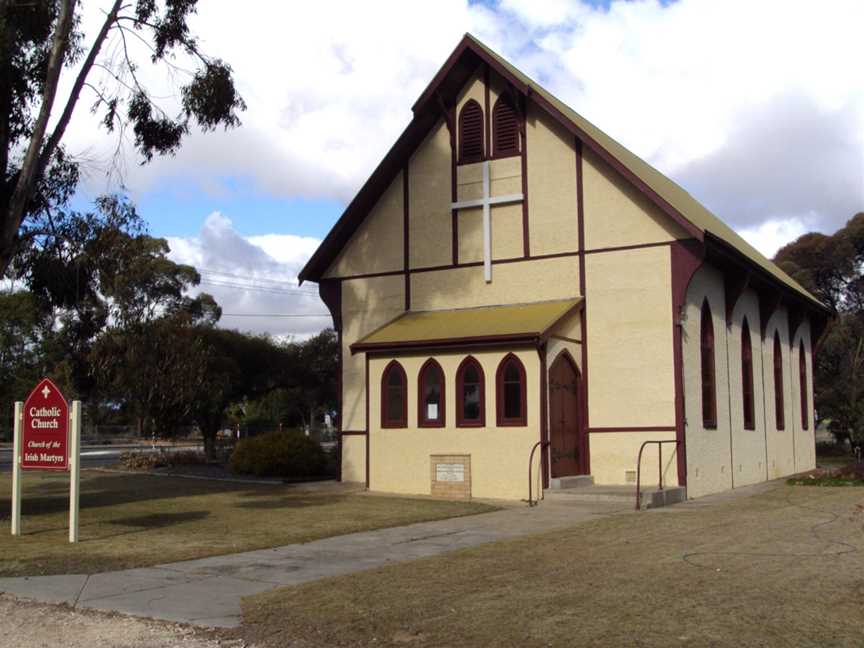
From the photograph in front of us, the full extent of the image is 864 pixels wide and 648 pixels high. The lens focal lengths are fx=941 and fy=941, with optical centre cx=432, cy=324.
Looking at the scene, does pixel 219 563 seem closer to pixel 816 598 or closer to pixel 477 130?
pixel 816 598

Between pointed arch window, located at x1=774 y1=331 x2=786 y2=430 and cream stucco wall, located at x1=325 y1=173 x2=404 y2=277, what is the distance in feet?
40.2

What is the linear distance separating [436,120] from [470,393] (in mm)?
7624

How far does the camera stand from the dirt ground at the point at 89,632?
745cm

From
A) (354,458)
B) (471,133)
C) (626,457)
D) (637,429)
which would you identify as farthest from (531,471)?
(471,133)

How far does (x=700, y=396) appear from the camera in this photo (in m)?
21.7

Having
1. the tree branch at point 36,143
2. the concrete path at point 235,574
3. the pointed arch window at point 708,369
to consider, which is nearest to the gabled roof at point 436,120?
the pointed arch window at point 708,369

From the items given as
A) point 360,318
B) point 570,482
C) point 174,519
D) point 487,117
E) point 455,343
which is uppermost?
point 487,117

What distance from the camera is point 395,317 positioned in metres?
24.6

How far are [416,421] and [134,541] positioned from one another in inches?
370

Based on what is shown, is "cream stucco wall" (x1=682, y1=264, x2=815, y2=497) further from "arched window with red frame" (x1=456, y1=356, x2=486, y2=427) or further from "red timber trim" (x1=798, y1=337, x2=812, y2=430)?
"arched window with red frame" (x1=456, y1=356, x2=486, y2=427)

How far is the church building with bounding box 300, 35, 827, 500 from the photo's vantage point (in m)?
20.6

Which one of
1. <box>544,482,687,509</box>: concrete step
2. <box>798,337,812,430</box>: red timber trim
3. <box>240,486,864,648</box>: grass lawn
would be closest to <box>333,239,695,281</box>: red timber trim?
<box>544,482,687,509</box>: concrete step

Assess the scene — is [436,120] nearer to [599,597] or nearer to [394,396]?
[394,396]

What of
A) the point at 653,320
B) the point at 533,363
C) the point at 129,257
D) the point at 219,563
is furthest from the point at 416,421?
the point at 219,563
